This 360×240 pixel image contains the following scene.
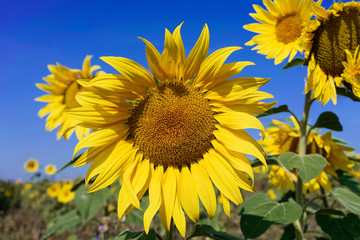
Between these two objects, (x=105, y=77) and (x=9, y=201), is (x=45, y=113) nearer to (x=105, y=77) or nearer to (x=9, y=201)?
(x=105, y=77)

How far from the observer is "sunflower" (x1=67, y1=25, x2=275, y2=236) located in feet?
5.64

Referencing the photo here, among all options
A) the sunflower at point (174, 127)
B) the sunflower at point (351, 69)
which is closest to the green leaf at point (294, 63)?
the sunflower at point (351, 69)

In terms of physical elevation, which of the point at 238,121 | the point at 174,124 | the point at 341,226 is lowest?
the point at 341,226

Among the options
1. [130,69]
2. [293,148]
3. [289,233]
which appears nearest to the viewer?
[130,69]

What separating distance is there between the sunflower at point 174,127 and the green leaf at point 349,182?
1.97m

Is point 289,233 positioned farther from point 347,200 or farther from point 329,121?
point 329,121

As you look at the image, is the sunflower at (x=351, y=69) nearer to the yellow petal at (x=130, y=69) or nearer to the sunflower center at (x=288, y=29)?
the sunflower center at (x=288, y=29)

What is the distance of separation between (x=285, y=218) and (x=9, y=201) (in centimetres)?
1075

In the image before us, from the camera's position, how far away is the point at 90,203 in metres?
2.88

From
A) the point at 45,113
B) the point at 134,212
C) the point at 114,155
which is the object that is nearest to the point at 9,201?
the point at 45,113

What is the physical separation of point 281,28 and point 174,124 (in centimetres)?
173

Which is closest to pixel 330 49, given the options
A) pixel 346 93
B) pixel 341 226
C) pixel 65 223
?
pixel 346 93

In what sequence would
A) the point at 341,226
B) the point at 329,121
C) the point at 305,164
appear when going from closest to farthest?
the point at 305,164 → the point at 329,121 → the point at 341,226

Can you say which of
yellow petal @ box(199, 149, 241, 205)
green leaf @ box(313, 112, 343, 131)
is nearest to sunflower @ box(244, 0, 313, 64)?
green leaf @ box(313, 112, 343, 131)
